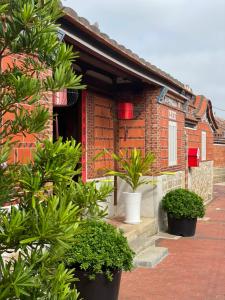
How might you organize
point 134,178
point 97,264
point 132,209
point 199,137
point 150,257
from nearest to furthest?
point 97,264, point 150,257, point 132,209, point 134,178, point 199,137

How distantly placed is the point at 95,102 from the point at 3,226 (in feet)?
24.6

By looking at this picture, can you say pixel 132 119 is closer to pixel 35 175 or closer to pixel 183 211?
pixel 183 211

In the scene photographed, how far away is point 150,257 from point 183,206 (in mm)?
2637

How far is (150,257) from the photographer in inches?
305

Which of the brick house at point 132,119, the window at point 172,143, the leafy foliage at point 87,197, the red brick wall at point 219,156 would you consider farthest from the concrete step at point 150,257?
the red brick wall at point 219,156

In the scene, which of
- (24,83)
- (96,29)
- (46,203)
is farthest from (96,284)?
(96,29)

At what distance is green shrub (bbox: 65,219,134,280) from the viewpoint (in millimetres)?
4793

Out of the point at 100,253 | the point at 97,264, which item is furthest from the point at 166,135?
the point at 97,264

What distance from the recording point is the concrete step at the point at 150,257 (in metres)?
7.45

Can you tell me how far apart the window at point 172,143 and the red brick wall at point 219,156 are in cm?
1532

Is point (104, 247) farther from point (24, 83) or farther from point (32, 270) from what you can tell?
point (24, 83)

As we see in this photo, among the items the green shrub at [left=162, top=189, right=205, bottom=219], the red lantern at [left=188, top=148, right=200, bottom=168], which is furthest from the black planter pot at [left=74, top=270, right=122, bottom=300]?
the red lantern at [left=188, top=148, right=200, bottom=168]

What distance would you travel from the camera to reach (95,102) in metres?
9.70

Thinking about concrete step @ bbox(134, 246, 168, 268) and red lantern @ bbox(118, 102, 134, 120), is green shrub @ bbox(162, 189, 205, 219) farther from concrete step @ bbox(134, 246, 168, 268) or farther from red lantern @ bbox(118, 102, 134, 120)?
red lantern @ bbox(118, 102, 134, 120)
